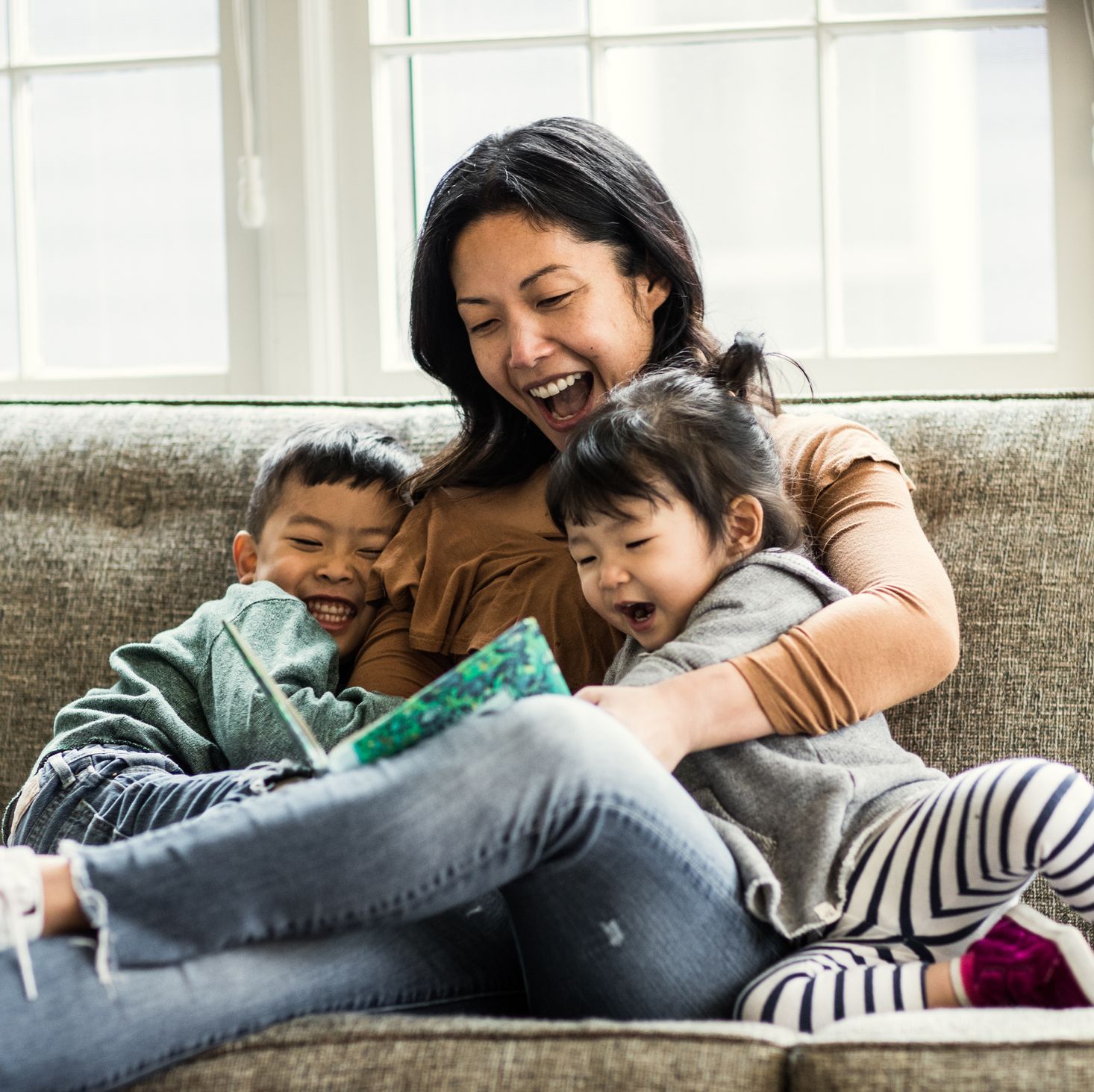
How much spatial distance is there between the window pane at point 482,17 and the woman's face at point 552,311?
0.91 metres

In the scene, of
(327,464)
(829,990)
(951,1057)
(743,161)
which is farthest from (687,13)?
(951,1057)

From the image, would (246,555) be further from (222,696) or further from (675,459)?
(675,459)

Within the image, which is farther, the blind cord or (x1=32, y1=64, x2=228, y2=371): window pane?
(x1=32, y1=64, x2=228, y2=371): window pane

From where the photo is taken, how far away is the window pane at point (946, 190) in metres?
2.23

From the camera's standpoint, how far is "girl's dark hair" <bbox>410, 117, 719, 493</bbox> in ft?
5.11

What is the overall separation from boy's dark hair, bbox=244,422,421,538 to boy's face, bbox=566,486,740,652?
410mm

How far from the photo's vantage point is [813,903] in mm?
1173

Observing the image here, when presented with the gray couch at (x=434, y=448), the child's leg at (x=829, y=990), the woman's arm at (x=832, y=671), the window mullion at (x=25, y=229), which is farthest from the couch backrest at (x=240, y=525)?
the window mullion at (x=25, y=229)

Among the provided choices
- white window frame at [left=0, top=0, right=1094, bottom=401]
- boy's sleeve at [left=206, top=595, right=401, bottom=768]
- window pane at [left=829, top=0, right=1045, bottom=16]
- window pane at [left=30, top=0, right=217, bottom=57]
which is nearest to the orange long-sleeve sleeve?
boy's sleeve at [left=206, top=595, right=401, bottom=768]

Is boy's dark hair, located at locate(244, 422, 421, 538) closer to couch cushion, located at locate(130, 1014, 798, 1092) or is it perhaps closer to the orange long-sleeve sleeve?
the orange long-sleeve sleeve

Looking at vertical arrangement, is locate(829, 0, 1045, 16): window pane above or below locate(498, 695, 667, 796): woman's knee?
above

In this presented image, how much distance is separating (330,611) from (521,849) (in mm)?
692

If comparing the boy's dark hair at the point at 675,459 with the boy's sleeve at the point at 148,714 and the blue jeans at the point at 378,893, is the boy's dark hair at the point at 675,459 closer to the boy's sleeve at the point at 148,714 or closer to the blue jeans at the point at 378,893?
the blue jeans at the point at 378,893

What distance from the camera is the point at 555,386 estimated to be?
5.24ft
